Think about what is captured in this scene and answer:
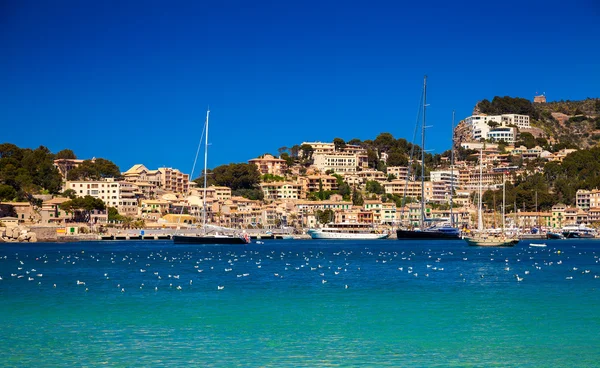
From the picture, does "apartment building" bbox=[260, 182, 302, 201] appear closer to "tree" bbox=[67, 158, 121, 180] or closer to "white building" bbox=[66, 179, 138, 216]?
"tree" bbox=[67, 158, 121, 180]

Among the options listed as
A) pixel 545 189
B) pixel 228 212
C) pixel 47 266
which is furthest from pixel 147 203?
pixel 47 266

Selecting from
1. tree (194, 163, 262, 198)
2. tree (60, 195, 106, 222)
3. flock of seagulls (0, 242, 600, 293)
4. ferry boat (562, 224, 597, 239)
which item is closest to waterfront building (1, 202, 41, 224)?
Answer: tree (60, 195, 106, 222)

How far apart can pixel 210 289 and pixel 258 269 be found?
12.0m

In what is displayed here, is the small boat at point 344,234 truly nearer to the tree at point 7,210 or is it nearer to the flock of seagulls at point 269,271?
the tree at point 7,210

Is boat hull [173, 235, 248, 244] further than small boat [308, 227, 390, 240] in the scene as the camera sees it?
No

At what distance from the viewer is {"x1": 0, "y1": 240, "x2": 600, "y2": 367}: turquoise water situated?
19.7 meters

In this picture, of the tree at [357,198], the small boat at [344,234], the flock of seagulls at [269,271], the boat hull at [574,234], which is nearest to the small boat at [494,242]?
the flock of seagulls at [269,271]

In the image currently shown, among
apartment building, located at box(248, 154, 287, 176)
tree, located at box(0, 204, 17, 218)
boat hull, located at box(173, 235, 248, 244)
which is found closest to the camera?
boat hull, located at box(173, 235, 248, 244)

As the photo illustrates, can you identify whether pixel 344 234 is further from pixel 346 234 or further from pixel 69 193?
pixel 69 193

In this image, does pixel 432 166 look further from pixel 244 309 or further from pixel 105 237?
pixel 244 309

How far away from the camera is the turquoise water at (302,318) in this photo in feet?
64.5

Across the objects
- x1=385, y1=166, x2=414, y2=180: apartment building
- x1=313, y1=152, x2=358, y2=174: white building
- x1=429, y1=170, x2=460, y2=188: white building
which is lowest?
x1=429, y1=170, x2=460, y2=188: white building

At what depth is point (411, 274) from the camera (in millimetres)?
41719

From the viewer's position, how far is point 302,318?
2552 cm
